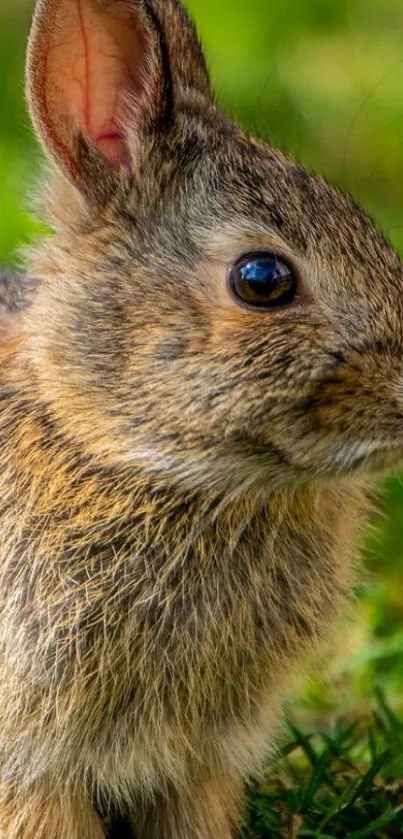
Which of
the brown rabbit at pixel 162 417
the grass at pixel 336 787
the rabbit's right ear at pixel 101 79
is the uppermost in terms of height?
the rabbit's right ear at pixel 101 79

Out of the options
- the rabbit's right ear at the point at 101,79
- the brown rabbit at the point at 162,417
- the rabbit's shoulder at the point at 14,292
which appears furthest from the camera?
the rabbit's shoulder at the point at 14,292

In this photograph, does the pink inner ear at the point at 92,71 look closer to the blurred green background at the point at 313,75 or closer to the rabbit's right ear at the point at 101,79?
the rabbit's right ear at the point at 101,79

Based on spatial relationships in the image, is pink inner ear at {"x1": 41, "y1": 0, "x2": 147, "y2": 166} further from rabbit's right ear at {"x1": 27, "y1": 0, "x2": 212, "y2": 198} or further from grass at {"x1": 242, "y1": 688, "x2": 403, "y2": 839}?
grass at {"x1": 242, "y1": 688, "x2": 403, "y2": 839}

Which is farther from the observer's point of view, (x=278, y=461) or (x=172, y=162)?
(x=172, y=162)

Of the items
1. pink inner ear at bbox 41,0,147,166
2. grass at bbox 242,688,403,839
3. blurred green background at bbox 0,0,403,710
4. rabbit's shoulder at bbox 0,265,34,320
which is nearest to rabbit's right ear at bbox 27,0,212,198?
pink inner ear at bbox 41,0,147,166

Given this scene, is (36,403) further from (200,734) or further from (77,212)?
(200,734)

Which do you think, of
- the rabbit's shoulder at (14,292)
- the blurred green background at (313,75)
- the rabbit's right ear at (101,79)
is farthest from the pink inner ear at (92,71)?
the blurred green background at (313,75)

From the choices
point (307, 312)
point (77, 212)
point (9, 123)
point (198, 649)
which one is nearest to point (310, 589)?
point (198, 649)

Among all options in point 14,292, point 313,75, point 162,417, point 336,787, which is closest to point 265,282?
point 162,417

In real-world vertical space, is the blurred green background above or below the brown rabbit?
above
